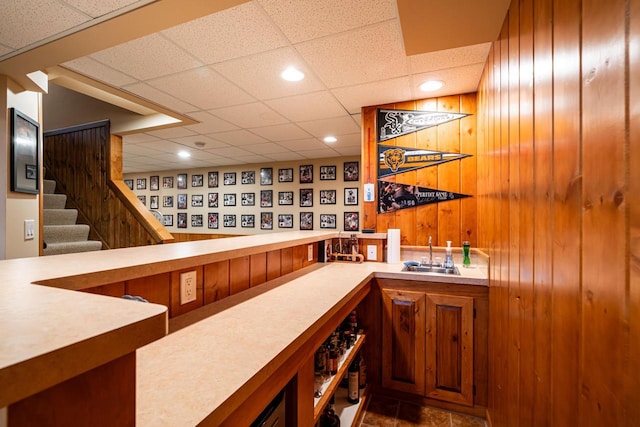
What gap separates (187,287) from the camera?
1.33 m

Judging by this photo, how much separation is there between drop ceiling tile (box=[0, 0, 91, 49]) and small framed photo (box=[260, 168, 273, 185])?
4327 mm

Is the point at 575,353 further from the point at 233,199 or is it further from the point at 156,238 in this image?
the point at 233,199

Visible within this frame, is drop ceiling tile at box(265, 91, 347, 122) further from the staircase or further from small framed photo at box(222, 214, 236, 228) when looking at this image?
small framed photo at box(222, 214, 236, 228)

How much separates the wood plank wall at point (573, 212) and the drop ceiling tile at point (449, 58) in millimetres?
524

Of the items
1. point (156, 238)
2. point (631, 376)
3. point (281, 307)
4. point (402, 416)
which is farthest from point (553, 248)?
point (156, 238)

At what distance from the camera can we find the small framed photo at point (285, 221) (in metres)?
5.96

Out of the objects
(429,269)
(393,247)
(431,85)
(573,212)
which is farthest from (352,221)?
(573,212)

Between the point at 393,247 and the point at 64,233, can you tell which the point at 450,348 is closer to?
the point at 393,247

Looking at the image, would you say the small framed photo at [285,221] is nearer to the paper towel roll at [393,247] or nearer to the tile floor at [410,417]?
the paper towel roll at [393,247]

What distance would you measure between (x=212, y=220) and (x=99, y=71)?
4.59 metres

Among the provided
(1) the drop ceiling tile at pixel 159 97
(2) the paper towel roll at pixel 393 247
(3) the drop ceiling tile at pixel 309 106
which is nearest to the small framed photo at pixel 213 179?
(1) the drop ceiling tile at pixel 159 97

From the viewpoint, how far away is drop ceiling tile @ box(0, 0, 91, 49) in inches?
59.4

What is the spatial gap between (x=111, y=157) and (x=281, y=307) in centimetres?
388

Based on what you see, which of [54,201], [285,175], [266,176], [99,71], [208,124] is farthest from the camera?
[266,176]
